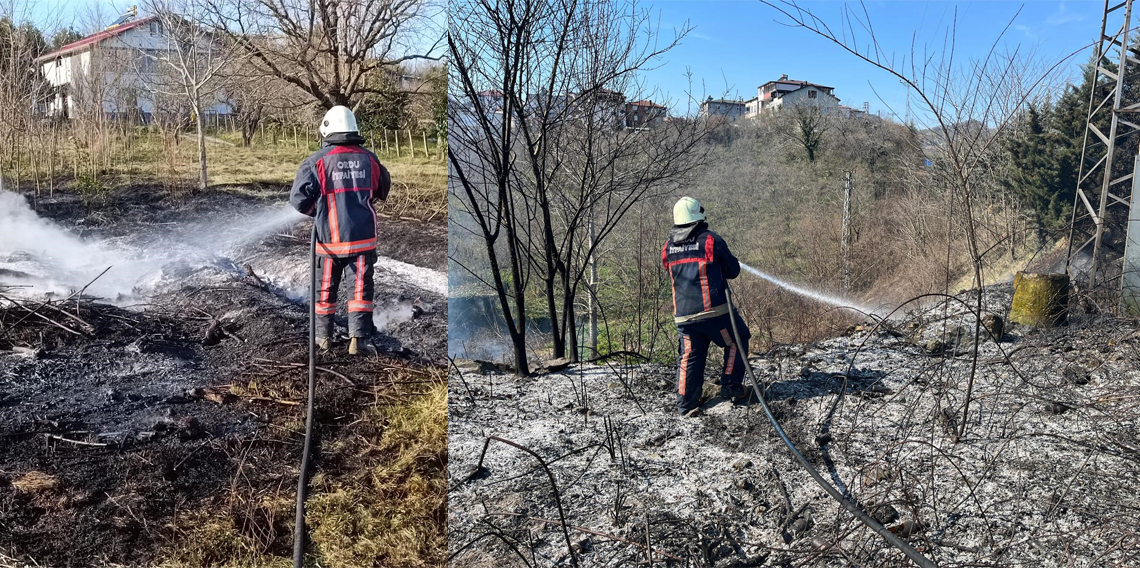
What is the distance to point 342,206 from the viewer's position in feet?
10.3

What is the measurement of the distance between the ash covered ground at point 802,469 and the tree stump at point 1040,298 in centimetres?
99

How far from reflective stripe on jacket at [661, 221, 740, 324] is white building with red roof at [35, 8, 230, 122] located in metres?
2.99

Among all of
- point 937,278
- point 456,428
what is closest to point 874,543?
point 456,428

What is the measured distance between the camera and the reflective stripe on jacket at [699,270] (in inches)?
179

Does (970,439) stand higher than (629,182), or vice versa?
(629,182)

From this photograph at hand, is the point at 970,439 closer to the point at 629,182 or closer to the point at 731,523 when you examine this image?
the point at 731,523

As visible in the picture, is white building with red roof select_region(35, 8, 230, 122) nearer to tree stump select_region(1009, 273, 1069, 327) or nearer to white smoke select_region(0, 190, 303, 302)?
white smoke select_region(0, 190, 303, 302)

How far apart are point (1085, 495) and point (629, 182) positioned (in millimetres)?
5573

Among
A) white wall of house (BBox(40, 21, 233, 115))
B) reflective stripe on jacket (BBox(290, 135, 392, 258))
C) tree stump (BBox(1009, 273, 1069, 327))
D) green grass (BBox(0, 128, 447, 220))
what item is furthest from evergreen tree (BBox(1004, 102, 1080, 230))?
white wall of house (BBox(40, 21, 233, 115))

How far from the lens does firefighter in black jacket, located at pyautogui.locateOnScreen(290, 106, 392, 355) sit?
309 centimetres

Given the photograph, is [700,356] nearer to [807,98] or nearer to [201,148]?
[201,148]

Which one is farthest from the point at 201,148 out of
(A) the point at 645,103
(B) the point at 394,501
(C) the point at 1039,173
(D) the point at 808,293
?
(C) the point at 1039,173

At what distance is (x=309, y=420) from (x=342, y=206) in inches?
35.9

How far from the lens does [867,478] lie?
360cm
